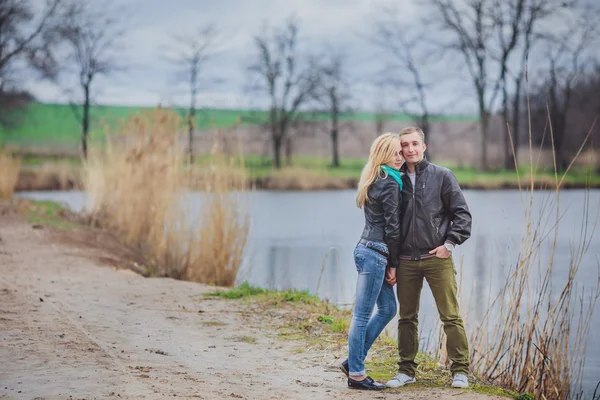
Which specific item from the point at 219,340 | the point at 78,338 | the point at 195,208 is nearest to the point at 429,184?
the point at 219,340

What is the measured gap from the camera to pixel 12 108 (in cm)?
3366

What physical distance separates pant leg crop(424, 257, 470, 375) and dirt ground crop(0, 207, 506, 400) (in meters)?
0.30

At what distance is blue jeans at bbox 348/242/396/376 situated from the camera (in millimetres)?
4699

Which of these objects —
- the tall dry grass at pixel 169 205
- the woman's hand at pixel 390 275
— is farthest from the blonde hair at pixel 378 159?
the tall dry grass at pixel 169 205

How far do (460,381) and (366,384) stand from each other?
1.87 ft

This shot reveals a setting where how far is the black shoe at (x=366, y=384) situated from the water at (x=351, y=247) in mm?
1354

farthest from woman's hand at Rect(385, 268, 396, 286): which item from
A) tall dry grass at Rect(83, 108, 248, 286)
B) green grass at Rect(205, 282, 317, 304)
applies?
tall dry grass at Rect(83, 108, 248, 286)

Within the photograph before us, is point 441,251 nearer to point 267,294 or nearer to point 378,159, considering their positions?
point 378,159

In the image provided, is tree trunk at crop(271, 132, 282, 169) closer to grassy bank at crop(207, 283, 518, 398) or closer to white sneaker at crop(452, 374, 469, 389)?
grassy bank at crop(207, 283, 518, 398)

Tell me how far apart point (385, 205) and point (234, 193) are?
15.7 feet

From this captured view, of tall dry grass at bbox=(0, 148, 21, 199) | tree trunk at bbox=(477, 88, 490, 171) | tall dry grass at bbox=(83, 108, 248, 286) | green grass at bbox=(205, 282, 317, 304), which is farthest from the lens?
tree trunk at bbox=(477, 88, 490, 171)

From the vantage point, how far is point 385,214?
4.68 metres

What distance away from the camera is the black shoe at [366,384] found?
485 centimetres

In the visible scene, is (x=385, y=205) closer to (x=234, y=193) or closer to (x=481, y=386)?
(x=481, y=386)
